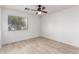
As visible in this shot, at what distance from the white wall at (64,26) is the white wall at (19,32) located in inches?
36.9

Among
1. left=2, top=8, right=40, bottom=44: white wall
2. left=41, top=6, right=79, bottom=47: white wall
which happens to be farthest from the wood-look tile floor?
left=2, top=8, right=40, bottom=44: white wall

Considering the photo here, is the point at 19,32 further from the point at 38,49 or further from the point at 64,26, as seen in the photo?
the point at 64,26

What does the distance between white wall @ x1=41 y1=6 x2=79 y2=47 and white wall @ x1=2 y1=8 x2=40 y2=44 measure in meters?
0.94

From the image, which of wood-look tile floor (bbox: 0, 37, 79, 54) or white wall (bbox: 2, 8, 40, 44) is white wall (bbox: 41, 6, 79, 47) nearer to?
wood-look tile floor (bbox: 0, 37, 79, 54)

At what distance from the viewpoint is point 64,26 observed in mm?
5230

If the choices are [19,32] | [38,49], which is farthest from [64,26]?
[19,32]

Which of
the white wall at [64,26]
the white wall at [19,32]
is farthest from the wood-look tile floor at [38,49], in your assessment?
the white wall at [19,32]


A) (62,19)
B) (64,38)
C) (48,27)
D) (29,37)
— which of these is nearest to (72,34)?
(64,38)

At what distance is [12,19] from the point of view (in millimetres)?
5527

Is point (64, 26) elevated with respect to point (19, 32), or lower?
elevated

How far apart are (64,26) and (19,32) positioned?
10.7ft

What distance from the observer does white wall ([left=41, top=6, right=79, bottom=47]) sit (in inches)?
174

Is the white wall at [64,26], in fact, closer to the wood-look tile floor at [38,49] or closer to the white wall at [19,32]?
the wood-look tile floor at [38,49]
